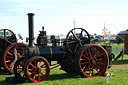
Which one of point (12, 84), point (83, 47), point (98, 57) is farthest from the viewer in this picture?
point (98, 57)

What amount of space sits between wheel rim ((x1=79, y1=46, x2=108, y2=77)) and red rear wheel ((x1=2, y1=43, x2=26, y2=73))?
3662 millimetres

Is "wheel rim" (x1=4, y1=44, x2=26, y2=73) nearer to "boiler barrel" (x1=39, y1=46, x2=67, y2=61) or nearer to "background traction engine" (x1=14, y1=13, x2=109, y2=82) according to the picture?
"background traction engine" (x1=14, y1=13, x2=109, y2=82)

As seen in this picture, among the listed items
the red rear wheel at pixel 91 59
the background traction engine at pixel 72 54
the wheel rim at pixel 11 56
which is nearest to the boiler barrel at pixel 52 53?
the background traction engine at pixel 72 54

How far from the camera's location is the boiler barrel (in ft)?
25.7

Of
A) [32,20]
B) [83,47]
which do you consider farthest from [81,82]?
[32,20]

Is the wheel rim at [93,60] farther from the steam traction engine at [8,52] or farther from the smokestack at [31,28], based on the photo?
the steam traction engine at [8,52]

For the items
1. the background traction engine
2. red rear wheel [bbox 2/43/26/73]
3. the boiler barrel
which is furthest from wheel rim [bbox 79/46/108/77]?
red rear wheel [bbox 2/43/26/73]

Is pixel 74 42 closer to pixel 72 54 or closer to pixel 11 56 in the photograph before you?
pixel 72 54

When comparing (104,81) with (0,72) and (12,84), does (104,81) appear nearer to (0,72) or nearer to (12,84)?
(12,84)

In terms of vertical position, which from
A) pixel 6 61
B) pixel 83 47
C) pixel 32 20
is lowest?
pixel 6 61

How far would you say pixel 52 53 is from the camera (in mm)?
7949

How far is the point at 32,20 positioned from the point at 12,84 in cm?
266

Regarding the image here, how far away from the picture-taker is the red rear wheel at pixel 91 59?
25.0 ft

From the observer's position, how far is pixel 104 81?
720 centimetres
